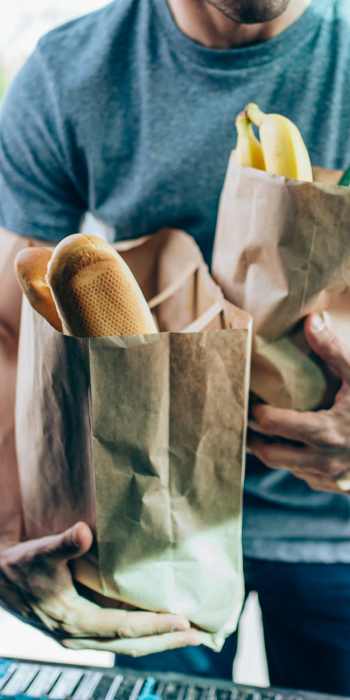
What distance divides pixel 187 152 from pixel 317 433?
0.29 metres

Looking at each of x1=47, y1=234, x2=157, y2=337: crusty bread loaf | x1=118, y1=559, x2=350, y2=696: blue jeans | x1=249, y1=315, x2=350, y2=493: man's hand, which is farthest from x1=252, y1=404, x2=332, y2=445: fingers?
x1=118, y1=559, x2=350, y2=696: blue jeans

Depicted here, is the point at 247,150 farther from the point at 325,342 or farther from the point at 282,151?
the point at 325,342

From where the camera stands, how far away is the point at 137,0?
666mm

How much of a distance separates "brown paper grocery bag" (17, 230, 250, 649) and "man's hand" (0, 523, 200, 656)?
0.5 inches

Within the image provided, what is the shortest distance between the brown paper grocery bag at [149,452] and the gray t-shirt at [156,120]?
13 cm

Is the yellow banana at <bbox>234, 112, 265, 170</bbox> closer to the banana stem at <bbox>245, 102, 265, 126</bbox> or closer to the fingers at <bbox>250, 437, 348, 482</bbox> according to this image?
the banana stem at <bbox>245, 102, 265, 126</bbox>

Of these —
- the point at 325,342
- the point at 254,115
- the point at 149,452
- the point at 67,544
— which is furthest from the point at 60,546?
the point at 254,115

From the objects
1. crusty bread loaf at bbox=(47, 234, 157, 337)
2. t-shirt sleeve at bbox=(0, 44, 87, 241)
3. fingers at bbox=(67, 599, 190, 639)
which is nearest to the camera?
crusty bread loaf at bbox=(47, 234, 157, 337)

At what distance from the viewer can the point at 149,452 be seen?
47 cm

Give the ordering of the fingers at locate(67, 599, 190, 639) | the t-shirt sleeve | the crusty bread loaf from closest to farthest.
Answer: the crusty bread loaf < the fingers at locate(67, 599, 190, 639) < the t-shirt sleeve

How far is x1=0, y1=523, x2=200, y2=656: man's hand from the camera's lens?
531mm

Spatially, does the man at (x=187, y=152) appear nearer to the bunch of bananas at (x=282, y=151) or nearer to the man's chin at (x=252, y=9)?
the man's chin at (x=252, y=9)

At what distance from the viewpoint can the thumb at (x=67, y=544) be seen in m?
0.51

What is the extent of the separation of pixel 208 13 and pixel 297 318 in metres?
0.32
